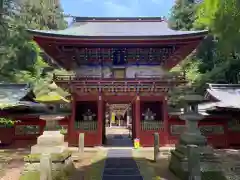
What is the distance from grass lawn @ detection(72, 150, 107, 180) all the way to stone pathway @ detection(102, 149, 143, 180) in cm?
26

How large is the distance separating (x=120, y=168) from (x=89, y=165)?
5.33 ft

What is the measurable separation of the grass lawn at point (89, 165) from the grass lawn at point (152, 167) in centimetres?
168

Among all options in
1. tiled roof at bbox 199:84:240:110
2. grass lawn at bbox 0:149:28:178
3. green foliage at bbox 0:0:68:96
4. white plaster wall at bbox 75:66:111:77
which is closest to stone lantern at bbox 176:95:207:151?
grass lawn at bbox 0:149:28:178

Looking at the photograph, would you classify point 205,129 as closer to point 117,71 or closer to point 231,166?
point 231,166

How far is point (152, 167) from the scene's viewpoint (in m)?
12.0

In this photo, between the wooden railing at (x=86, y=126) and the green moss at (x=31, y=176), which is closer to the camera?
the green moss at (x=31, y=176)

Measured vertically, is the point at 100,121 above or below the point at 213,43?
below

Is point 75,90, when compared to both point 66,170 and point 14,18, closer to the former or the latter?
point 66,170

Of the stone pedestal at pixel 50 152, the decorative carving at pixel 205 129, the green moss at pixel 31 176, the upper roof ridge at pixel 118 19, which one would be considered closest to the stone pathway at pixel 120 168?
the stone pedestal at pixel 50 152

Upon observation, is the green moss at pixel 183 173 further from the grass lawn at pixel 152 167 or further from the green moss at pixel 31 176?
the green moss at pixel 31 176

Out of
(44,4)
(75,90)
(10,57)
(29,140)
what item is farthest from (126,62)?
(44,4)

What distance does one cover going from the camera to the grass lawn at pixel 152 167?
33.8ft

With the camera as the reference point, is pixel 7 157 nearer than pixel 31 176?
No

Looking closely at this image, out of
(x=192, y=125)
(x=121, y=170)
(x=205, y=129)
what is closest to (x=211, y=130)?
(x=205, y=129)
